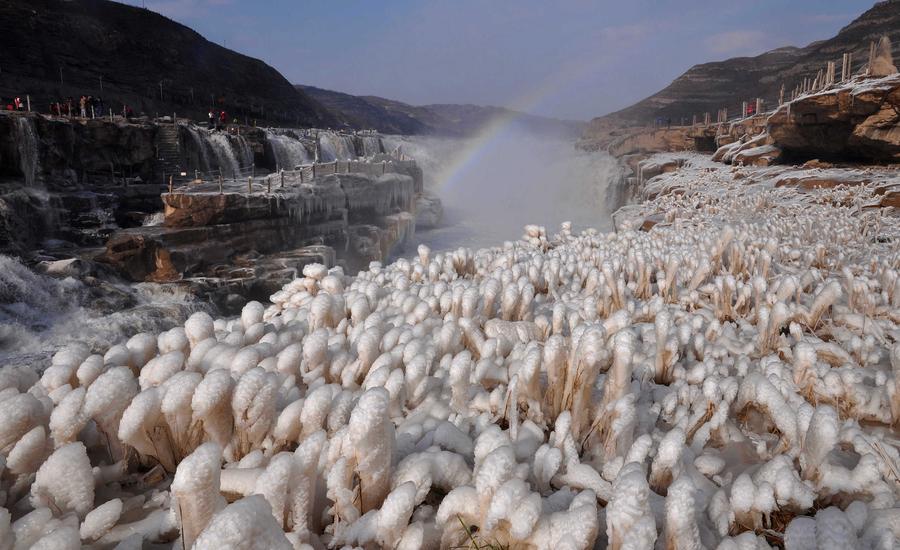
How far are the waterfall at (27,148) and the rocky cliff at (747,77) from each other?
60.4 metres

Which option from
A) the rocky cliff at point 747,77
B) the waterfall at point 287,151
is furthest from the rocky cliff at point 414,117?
the waterfall at point 287,151

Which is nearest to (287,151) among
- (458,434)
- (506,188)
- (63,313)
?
(63,313)

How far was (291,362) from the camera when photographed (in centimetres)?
199

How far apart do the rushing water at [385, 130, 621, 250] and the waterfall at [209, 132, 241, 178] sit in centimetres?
940

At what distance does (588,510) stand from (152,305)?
1223 centimetres

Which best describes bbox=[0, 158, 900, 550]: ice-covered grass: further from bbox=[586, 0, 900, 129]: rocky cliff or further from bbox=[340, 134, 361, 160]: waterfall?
bbox=[586, 0, 900, 129]: rocky cliff

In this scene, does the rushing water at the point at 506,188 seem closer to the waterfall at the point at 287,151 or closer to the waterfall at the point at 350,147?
the waterfall at the point at 350,147

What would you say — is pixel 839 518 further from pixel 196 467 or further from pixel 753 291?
pixel 753 291

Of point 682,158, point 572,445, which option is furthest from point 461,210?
point 572,445

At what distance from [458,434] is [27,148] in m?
20.6

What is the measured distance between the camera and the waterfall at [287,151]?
24219 mm

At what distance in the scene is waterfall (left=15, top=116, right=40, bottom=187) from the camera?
51.3ft

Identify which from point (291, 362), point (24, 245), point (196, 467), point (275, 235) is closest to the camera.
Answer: point (196, 467)

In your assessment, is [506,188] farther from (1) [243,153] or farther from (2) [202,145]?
(2) [202,145]
